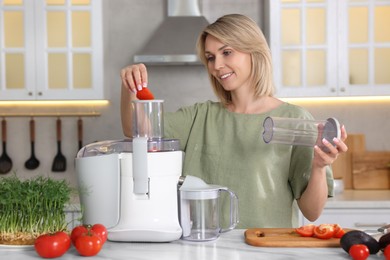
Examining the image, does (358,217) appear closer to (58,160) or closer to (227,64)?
(227,64)

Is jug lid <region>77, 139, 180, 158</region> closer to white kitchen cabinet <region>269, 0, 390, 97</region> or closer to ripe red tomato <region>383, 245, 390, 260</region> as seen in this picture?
ripe red tomato <region>383, 245, 390, 260</region>

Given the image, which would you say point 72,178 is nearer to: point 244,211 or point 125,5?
point 125,5

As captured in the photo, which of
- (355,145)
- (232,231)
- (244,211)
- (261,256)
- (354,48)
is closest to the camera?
(261,256)

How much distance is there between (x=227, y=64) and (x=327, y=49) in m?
1.87

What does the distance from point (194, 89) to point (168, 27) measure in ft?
1.48

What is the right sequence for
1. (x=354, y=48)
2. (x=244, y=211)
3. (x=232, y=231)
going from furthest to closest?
(x=354, y=48), (x=244, y=211), (x=232, y=231)

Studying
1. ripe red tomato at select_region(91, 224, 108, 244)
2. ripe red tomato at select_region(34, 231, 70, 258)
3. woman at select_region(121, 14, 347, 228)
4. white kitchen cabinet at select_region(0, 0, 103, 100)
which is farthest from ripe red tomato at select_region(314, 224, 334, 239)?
white kitchen cabinet at select_region(0, 0, 103, 100)

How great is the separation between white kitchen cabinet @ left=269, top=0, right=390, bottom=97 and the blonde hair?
1.63m

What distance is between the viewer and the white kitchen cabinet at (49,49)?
159 inches

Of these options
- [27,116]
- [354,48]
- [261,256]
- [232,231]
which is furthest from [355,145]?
[261,256]

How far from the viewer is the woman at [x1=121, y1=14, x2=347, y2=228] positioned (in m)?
2.24

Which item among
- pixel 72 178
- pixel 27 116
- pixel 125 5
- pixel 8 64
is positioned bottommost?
pixel 72 178

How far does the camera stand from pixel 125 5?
14.3 ft

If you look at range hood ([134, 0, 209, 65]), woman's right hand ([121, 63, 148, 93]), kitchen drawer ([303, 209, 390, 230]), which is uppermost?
range hood ([134, 0, 209, 65])
